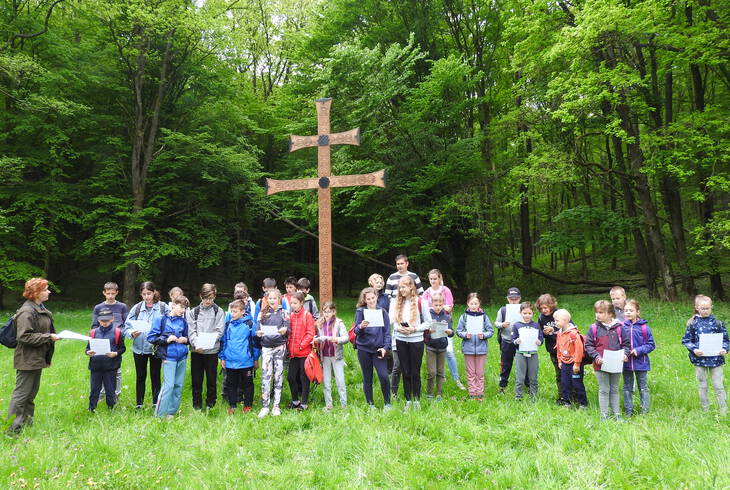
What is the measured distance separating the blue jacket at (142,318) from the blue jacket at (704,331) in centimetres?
677

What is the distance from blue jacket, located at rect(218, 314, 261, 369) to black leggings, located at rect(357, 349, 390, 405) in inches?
58.4

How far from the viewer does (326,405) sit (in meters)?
5.92

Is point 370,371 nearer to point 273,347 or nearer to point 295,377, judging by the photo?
point 295,377

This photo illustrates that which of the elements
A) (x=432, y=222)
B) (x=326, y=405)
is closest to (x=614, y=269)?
(x=432, y=222)

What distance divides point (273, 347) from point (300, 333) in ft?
1.29

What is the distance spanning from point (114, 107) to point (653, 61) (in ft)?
67.2

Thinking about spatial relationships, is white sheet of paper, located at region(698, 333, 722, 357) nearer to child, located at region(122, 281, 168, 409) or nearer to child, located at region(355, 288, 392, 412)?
child, located at region(355, 288, 392, 412)

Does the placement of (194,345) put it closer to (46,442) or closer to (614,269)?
(46,442)

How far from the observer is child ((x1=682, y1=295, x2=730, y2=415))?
5.35 meters

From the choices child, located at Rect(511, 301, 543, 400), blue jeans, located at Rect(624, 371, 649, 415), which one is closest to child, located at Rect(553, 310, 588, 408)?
child, located at Rect(511, 301, 543, 400)

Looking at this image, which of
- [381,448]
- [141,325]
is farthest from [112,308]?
[381,448]

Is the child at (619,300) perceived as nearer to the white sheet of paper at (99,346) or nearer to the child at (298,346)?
the child at (298,346)

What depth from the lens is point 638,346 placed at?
17.8 feet

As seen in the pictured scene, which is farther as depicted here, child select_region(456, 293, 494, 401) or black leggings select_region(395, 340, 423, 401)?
child select_region(456, 293, 494, 401)
